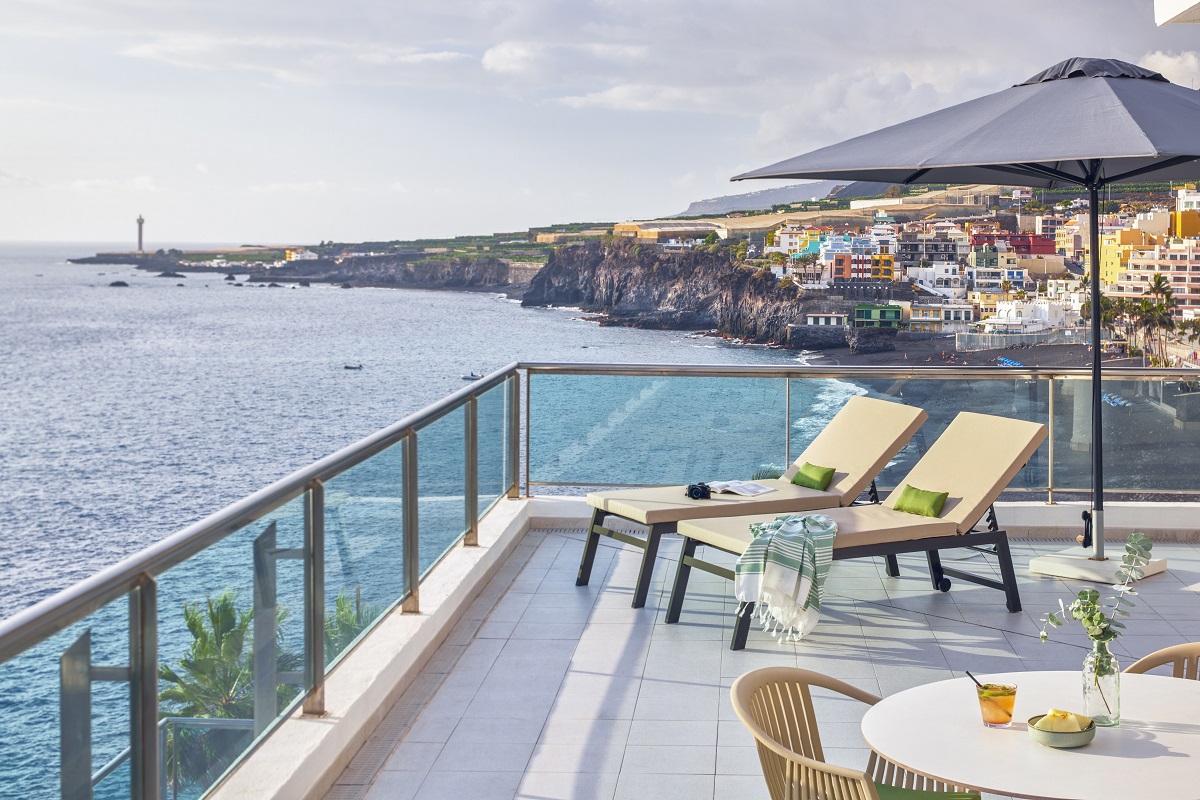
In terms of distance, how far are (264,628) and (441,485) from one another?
222 cm

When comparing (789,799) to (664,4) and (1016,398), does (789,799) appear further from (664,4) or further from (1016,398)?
(664,4)

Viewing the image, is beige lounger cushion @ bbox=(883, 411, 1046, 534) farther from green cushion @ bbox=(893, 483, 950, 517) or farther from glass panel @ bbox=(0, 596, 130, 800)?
glass panel @ bbox=(0, 596, 130, 800)

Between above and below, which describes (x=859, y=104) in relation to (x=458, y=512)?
above

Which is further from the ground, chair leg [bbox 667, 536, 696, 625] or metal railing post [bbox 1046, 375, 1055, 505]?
metal railing post [bbox 1046, 375, 1055, 505]

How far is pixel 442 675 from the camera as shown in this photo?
4578mm

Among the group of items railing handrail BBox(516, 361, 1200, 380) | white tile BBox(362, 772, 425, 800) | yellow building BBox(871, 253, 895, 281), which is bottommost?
white tile BBox(362, 772, 425, 800)

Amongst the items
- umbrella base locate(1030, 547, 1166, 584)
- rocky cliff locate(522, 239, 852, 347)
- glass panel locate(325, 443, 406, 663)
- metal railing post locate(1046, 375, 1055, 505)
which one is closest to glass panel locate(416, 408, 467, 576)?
glass panel locate(325, 443, 406, 663)

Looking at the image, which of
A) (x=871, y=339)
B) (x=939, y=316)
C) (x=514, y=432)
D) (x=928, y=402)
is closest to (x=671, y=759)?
(x=514, y=432)

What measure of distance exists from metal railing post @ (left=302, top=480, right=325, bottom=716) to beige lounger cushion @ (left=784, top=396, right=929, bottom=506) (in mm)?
3147

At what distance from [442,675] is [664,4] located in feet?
176

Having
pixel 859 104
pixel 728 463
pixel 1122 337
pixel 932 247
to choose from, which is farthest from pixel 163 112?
pixel 728 463

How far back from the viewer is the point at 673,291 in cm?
5534

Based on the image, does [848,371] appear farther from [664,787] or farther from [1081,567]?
[664,787]

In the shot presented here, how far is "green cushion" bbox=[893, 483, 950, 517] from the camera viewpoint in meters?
5.55
